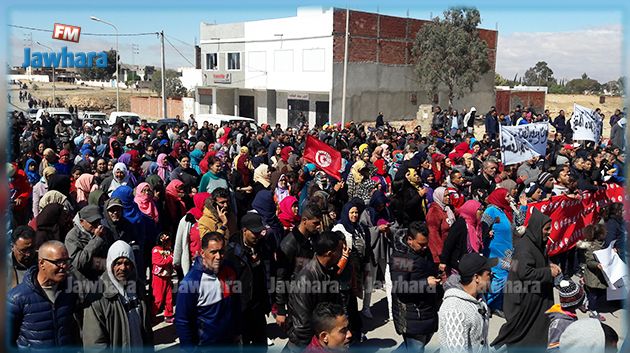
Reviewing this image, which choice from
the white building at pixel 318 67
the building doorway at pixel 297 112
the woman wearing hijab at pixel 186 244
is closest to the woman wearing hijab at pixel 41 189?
the woman wearing hijab at pixel 186 244

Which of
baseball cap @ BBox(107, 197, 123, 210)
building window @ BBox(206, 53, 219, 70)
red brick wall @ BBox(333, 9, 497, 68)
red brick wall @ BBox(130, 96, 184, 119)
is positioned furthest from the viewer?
red brick wall @ BBox(130, 96, 184, 119)

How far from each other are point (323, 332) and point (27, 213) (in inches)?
229

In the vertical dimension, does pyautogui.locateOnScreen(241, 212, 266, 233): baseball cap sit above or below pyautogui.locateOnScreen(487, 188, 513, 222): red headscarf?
above

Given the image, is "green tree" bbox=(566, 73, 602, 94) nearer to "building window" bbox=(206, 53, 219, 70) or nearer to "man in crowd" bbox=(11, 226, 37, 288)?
"building window" bbox=(206, 53, 219, 70)

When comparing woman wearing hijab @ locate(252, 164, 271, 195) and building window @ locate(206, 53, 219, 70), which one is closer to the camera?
woman wearing hijab @ locate(252, 164, 271, 195)

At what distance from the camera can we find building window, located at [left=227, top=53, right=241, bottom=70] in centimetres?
3844

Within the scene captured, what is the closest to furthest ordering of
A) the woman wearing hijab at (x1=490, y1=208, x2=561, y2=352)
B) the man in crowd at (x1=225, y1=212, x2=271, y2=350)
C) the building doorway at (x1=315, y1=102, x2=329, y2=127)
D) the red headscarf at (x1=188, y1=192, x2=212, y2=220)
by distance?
the man in crowd at (x1=225, y1=212, x2=271, y2=350) < the woman wearing hijab at (x1=490, y1=208, x2=561, y2=352) < the red headscarf at (x1=188, y1=192, x2=212, y2=220) < the building doorway at (x1=315, y1=102, x2=329, y2=127)

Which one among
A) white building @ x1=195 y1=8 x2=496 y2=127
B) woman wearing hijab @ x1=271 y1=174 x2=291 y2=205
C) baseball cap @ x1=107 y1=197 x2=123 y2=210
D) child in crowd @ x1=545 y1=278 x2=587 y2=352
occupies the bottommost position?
child in crowd @ x1=545 y1=278 x2=587 y2=352

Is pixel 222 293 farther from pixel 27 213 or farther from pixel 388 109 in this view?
pixel 388 109

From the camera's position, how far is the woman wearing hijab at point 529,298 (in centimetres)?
539

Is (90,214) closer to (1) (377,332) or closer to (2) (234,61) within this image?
(1) (377,332)

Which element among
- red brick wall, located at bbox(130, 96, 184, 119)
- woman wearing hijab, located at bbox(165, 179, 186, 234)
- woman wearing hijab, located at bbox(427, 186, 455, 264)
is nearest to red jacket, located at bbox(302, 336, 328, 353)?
woman wearing hijab, located at bbox(427, 186, 455, 264)

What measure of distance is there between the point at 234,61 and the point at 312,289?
35.8 m

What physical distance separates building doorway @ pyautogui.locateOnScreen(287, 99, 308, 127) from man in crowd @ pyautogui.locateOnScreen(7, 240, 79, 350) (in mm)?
31069
